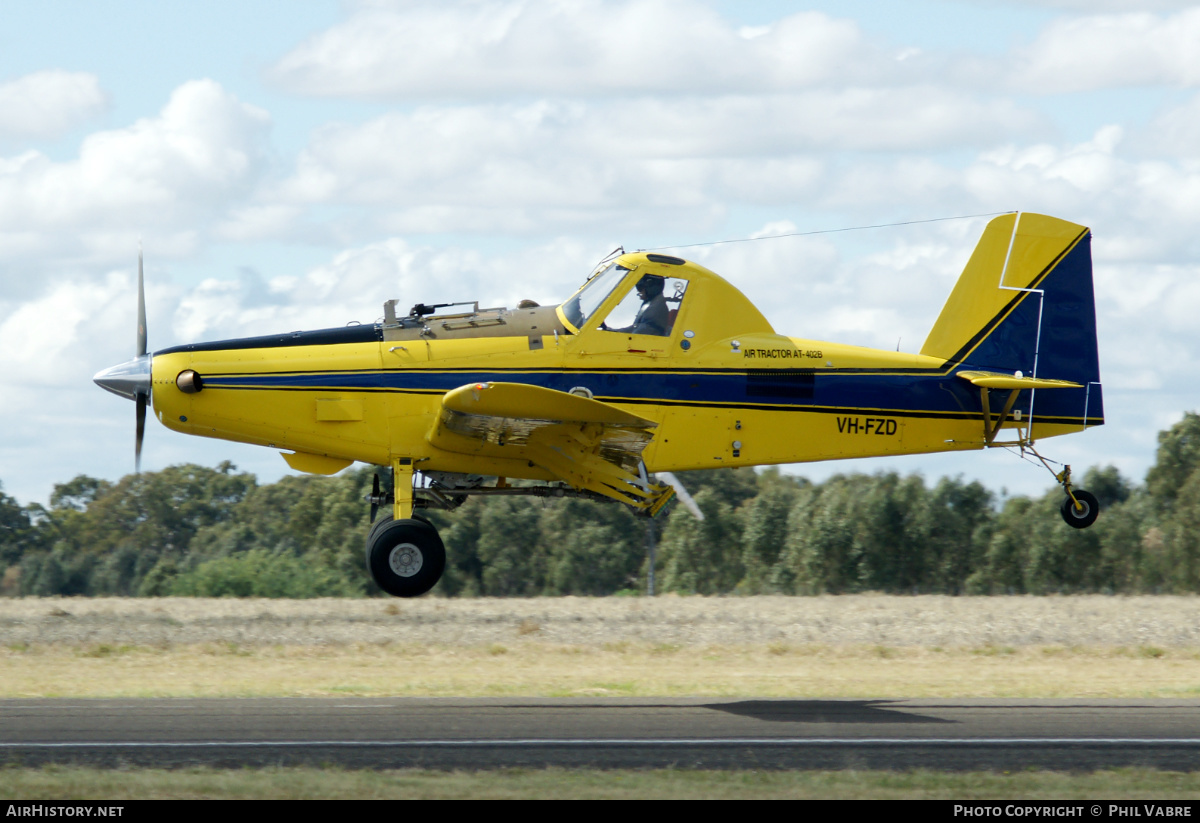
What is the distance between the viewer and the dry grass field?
64.2ft

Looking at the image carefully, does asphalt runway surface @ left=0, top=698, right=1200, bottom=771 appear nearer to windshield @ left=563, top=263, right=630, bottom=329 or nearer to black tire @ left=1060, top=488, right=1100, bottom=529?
black tire @ left=1060, top=488, right=1100, bottom=529

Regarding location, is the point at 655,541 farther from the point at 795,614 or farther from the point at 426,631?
the point at 426,631

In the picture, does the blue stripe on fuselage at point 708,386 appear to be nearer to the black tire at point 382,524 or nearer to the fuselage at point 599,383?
the fuselage at point 599,383

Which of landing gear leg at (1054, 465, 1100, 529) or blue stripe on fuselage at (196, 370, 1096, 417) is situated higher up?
→ blue stripe on fuselage at (196, 370, 1096, 417)

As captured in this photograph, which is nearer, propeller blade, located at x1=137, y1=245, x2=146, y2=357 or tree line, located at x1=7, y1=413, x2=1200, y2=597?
propeller blade, located at x1=137, y1=245, x2=146, y2=357

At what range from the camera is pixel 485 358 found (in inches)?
584

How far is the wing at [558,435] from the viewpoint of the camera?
44.2ft

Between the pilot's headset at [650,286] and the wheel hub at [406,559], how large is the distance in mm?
3741

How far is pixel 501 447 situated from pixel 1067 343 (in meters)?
7.00

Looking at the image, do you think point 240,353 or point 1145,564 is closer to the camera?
point 240,353

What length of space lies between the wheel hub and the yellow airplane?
0.07 ft

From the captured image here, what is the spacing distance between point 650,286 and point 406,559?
4.03m

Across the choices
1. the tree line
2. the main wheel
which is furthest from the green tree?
the main wheel
